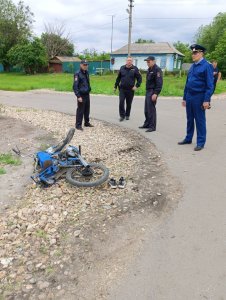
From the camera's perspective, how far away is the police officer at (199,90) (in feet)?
21.0

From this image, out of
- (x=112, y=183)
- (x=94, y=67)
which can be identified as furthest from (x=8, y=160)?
(x=94, y=67)

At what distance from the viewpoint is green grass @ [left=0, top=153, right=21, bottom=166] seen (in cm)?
629

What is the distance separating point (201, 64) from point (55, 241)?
4.69 metres

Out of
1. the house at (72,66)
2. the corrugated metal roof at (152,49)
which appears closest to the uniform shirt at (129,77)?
the house at (72,66)

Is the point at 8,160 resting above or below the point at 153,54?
below

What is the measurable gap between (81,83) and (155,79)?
2004mm

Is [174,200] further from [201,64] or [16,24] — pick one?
[16,24]

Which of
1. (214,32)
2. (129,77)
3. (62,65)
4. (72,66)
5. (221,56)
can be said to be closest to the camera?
(129,77)

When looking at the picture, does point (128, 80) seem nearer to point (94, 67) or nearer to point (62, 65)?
point (94, 67)

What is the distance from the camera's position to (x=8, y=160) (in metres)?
6.43

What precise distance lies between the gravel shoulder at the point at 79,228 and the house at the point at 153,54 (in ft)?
142

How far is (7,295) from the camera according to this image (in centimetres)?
277

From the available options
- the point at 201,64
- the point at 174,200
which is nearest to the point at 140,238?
the point at 174,200

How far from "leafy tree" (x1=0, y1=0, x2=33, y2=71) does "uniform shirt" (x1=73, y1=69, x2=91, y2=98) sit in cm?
4920
